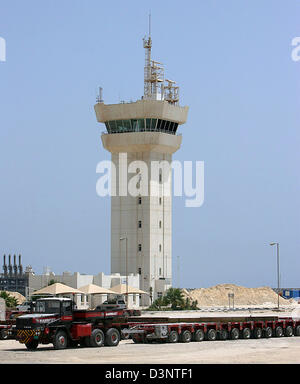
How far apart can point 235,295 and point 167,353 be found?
95299 mm

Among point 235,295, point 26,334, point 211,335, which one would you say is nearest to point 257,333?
point 211,335

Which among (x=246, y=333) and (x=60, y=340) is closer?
(x=60, y=340)

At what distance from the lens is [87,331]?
38.8 metres

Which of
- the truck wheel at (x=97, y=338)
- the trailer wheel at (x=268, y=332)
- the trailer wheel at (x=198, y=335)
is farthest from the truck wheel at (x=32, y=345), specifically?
the trailer wheel at (x=268, y=332)

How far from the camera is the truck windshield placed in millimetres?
38969

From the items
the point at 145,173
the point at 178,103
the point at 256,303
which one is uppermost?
the point at 178,103

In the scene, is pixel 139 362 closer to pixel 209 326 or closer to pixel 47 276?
pixel 209 326

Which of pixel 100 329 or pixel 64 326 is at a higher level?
pixel 64 326

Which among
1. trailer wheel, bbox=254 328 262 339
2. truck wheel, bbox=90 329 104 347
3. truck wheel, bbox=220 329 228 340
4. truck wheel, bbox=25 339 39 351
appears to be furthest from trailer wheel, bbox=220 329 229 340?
truck wheel, bbox=25 339 39 351

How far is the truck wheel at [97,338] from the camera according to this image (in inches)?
1544

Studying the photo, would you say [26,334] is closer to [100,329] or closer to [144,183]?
[100,329]

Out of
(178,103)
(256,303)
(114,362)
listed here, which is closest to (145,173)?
(178,103)

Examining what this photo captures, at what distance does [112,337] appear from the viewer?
40.1 m
